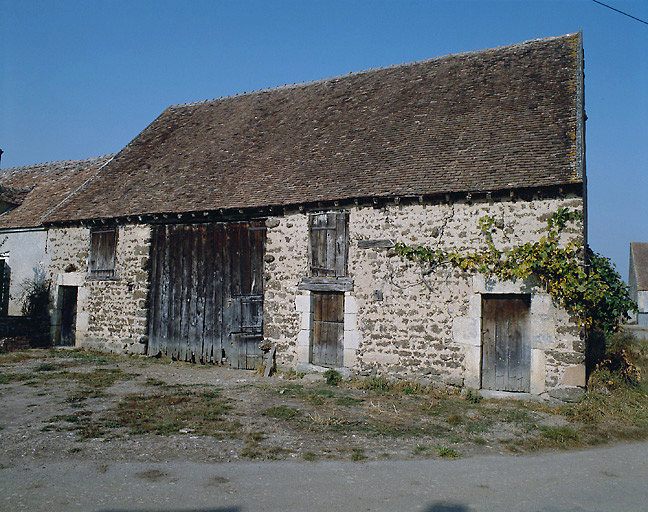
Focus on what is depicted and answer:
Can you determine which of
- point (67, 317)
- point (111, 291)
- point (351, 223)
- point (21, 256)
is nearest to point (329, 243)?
point (351, 223)

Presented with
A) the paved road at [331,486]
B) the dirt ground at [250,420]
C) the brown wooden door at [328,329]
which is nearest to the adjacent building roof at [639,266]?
the brown wooden door at [328,329]

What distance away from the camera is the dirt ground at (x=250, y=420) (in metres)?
6.00

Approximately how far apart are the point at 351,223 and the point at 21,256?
438 inches

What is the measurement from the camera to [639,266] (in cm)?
3588

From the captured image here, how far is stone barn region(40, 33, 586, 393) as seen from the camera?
366 inches

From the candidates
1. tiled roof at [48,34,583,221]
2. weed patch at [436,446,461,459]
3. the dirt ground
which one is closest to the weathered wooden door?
the dirt ground

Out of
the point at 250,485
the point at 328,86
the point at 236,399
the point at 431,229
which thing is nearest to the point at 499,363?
the point at 431,229

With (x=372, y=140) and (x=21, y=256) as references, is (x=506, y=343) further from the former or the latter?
(x=21, y=256)

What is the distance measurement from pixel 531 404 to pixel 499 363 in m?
0.93

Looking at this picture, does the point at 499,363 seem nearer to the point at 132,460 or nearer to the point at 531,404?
the point at 531,404

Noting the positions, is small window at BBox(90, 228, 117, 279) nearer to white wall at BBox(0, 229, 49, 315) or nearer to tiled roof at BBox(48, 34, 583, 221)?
tiled roof at BBox(48, 34, 583, 221)

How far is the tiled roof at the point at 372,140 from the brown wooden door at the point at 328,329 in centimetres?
219

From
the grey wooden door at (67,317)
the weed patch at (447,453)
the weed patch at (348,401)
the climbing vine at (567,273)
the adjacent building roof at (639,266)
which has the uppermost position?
the adjacent building roof at (639,266)

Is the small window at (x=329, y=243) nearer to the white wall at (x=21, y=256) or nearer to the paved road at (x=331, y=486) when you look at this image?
the paved road at (x=331, y=486)
